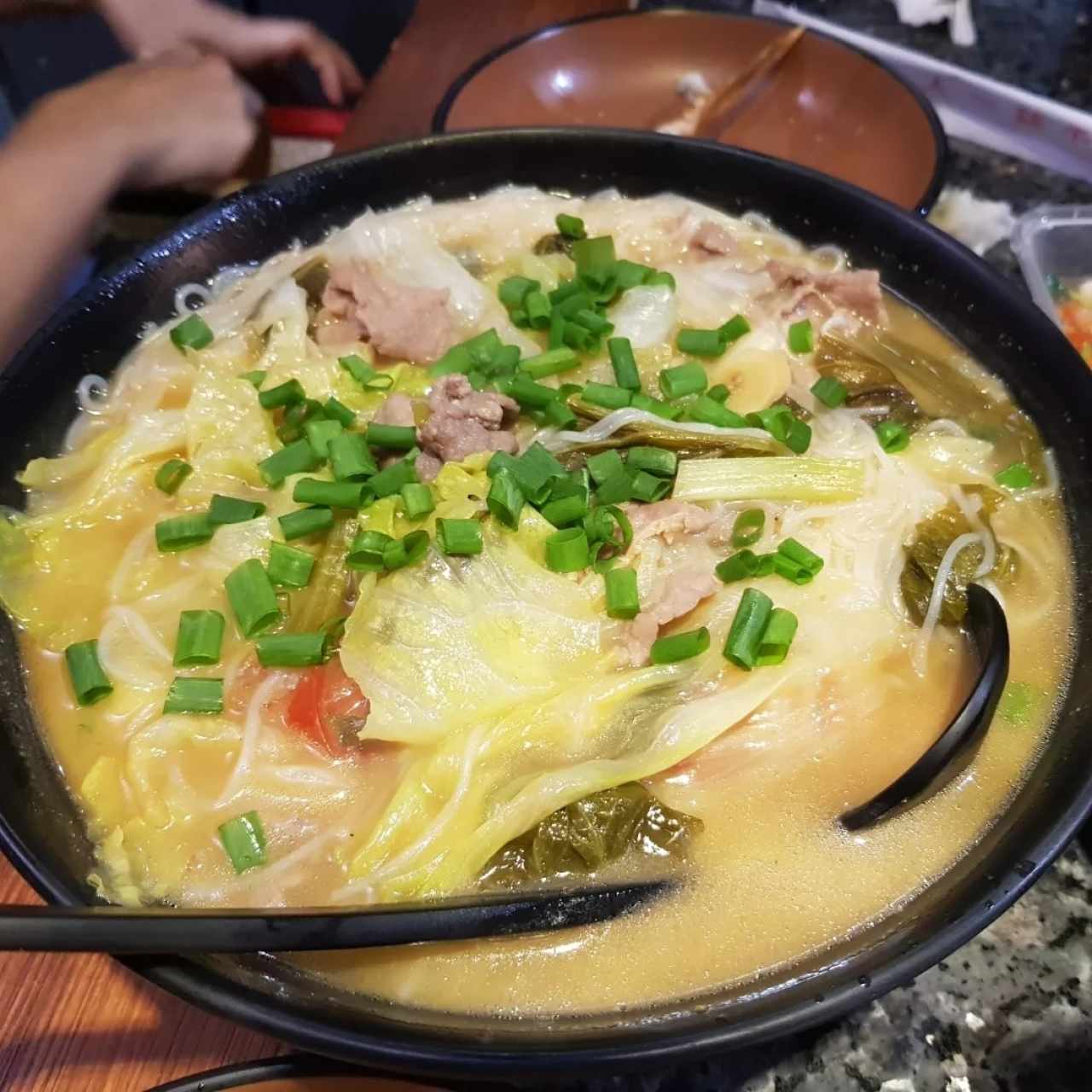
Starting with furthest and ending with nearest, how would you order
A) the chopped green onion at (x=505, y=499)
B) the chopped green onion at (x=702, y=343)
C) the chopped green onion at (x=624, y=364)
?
the chopped green onion at (x=702, y=343)
the chopped green onion at (x=624, y=364)
the chopped green onion at (x=505, y=499)

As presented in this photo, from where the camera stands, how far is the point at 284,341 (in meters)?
2.07

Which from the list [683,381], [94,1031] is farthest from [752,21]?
[94,1031]

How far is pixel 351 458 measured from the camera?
5.88 ft

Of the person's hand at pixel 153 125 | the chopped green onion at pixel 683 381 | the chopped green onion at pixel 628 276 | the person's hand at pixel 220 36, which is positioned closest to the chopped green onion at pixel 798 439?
the chopped green onion at pixel 683 381

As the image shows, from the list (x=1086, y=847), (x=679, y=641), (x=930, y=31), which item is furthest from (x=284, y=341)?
(x=930, y=31)

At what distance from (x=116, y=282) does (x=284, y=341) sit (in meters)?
0.39

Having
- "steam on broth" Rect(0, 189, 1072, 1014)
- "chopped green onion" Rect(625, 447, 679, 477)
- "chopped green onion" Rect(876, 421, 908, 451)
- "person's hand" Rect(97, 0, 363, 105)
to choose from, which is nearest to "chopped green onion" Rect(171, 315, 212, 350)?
"steam on broth" Rect(0, 189, 1072, 1014)

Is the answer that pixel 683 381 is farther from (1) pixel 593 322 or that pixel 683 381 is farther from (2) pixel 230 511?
(2) pixel 230 511

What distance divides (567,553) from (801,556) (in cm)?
42

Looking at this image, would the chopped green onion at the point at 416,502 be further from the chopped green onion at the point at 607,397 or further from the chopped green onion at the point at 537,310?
the chopped green onion at the point at 537,310

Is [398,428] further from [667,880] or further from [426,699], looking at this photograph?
[667,880]

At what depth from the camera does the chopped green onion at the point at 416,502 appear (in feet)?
5.59

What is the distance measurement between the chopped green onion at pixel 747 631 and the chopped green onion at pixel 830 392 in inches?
23.7

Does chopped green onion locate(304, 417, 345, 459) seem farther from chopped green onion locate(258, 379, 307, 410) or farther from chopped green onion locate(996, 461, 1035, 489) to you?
chopped green onion locate(996, 461, 1035, 489)
